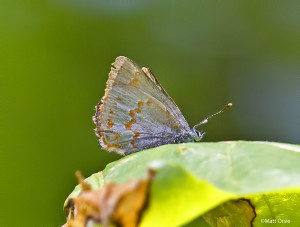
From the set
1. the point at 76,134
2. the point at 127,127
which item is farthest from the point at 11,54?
the point at 127,127

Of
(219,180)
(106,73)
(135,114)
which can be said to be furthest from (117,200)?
(106,73)

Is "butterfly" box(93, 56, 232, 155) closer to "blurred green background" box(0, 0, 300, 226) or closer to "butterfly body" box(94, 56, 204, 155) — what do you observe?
"butterfly body" box(94, 56, 204, 155)

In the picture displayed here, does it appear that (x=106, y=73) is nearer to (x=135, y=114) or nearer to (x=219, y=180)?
(x=135, y=114)

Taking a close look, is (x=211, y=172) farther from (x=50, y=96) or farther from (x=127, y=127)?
(x=50, y=96)

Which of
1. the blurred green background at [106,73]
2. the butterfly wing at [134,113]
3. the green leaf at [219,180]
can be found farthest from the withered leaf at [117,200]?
the blurred green background at [106,73]

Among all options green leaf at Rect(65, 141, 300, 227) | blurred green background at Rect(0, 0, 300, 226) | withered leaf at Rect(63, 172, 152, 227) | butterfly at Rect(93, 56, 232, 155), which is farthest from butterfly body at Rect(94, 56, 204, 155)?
withered leaf at Rect(63, 172, 152, 227)

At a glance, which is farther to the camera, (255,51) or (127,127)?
(255,51)

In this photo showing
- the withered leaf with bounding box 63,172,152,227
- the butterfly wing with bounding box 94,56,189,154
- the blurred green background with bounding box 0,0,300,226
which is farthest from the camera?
the blurred green background with bounding box 0,0,300,226
